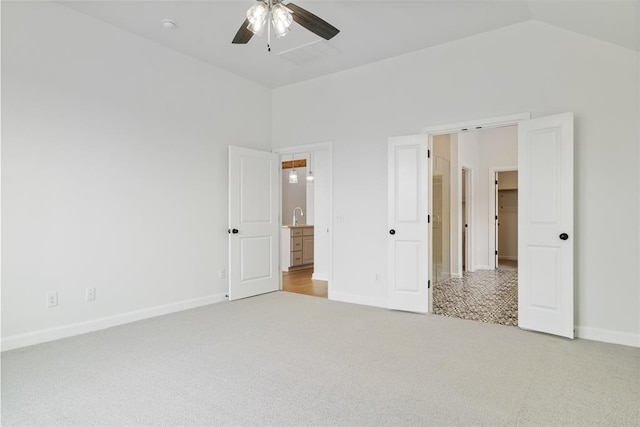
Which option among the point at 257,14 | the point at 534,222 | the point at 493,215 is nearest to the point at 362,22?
the point at 257,14

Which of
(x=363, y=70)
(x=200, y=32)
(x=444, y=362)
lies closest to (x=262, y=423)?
(x=444, y=362)

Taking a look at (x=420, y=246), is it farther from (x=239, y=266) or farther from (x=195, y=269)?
(x=195, y=269)

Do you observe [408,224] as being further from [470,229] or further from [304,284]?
[470,229]

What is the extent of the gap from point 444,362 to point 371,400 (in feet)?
2.83

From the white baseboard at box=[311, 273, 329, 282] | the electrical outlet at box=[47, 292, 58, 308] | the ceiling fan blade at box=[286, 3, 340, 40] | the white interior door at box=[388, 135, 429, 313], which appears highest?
the ceiling fan blade at box=[286, 3, 340, 40]

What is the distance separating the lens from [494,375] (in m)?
2.55

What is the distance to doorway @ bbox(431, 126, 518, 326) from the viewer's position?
4699mm

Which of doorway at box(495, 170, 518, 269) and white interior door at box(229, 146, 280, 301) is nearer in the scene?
white interior door at box(229, 146, 280, 301)

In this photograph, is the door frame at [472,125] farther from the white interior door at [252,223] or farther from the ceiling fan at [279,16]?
the white interior door at [252,223]

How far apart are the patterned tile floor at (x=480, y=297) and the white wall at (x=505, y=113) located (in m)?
0.79

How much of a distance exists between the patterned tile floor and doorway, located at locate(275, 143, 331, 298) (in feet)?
5.40

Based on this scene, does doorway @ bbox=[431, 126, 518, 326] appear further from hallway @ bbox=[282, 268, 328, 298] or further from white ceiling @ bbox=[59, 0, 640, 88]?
hallway @ bbox=[282, 268, 328, 298]

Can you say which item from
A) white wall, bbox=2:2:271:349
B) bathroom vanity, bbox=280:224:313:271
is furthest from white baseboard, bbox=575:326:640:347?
bathroom vanity, bbox=280:224:313:271

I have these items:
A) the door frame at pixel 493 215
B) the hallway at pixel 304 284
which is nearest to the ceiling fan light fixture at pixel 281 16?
the hallway at pixel 304 284
